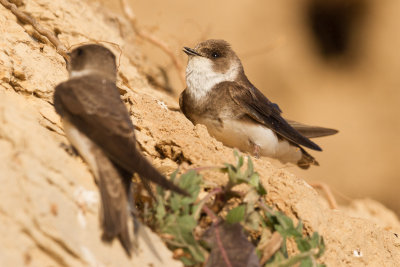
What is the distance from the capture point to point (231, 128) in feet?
13.5

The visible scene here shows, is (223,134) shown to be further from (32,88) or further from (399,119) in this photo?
(399,119)

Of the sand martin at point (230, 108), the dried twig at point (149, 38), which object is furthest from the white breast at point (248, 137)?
the dried twig at point (149, 38)

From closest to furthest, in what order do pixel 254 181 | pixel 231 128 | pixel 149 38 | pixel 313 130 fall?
pixel 254 181, pixel 231 128, pixel 313 130, pixel 149 38

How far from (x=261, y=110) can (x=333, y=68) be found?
506 centimetres

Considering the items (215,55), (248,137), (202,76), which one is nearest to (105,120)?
(248,137)

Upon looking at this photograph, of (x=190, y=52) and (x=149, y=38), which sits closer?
(x=190, y=52)

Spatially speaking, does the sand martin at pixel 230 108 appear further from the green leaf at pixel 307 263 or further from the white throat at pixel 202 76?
the green leaf at pixel 307 263

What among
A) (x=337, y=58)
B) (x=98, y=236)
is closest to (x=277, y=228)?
(x=98, y=236)

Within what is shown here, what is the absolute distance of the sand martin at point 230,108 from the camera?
4121mm

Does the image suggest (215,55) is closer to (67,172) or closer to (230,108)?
(230,108)

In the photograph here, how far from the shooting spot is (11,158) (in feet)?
6.78

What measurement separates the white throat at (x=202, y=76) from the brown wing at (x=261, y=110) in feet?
0.38

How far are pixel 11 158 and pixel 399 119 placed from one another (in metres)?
7.29

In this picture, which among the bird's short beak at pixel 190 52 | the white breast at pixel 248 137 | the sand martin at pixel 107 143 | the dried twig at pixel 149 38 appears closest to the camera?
the sand martin at pixel 107 143
